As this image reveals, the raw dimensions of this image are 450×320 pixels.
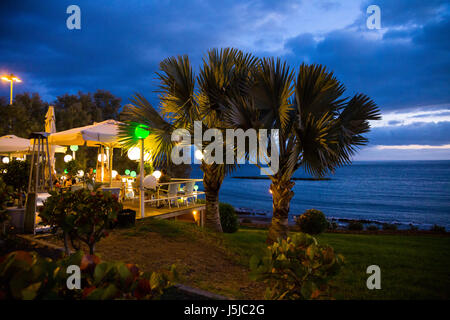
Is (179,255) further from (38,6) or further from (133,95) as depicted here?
(38,6)

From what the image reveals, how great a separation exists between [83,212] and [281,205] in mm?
5122

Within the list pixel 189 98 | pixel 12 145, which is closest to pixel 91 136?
pixel 189 98

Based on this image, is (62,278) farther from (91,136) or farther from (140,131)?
(91,136)

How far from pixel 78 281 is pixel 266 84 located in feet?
20.4

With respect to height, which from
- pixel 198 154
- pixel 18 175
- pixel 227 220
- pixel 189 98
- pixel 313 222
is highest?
pixel 189 98

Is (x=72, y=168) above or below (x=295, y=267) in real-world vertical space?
above

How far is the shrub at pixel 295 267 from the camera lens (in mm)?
1976

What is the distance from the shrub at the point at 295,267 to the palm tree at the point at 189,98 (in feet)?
18.0

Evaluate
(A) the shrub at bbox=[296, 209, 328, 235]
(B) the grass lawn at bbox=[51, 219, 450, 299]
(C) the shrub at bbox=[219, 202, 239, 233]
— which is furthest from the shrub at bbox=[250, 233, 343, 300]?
(A) the shrub at bbox=[296, 209, 328, 235]

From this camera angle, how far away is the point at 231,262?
5.45 m

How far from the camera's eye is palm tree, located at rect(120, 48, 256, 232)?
7695 millimetres

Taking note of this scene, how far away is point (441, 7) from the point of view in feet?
21.8

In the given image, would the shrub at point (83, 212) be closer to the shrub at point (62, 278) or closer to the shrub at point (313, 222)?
the shrub at point (62, 278)
